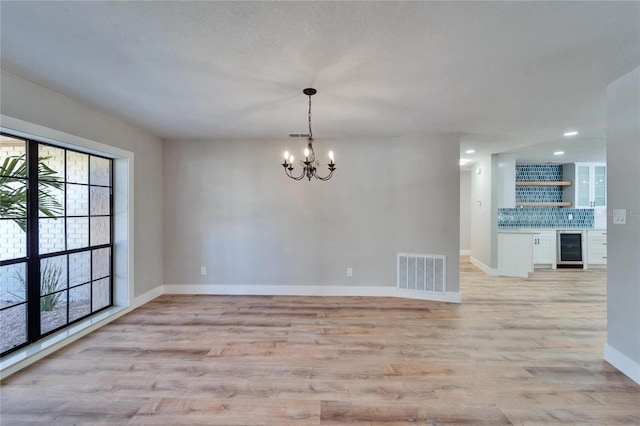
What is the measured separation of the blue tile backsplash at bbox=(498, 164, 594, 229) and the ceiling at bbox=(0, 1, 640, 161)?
3792 mm

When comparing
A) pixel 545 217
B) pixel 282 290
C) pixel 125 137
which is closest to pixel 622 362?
pixel 282 290

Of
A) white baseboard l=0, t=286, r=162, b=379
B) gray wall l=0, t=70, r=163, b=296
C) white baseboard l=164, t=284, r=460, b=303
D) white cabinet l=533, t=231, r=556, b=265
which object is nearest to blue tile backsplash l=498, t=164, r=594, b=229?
white cabinet l=533, t=231, r=556, b=265

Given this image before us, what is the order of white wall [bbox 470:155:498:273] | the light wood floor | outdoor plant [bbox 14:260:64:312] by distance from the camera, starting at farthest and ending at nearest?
white wall [bbox 470:155:498:273], outdoor plant [bbox 14:260:64:312], the light wood floor

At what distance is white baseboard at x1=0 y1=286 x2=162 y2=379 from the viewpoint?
227cm

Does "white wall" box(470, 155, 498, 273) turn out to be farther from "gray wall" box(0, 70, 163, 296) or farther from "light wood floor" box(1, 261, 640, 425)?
"gray wall" box(0, 70, 163, 296)

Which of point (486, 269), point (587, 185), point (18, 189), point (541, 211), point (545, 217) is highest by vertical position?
point (587, 185)

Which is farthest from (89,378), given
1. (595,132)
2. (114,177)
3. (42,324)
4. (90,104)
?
(595,132)

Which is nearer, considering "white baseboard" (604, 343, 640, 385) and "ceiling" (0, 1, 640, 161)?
"ceiling" (0, 1, 640, 161)

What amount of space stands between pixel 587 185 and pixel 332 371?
782cm

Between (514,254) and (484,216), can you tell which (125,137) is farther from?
(514,254)

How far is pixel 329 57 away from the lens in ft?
6.54

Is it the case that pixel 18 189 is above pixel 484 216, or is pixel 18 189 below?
above

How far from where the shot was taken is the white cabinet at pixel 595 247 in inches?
244

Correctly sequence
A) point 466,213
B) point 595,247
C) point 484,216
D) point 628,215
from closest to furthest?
point 628,215 < point 484,216 < point 595,247 < point 466,213
